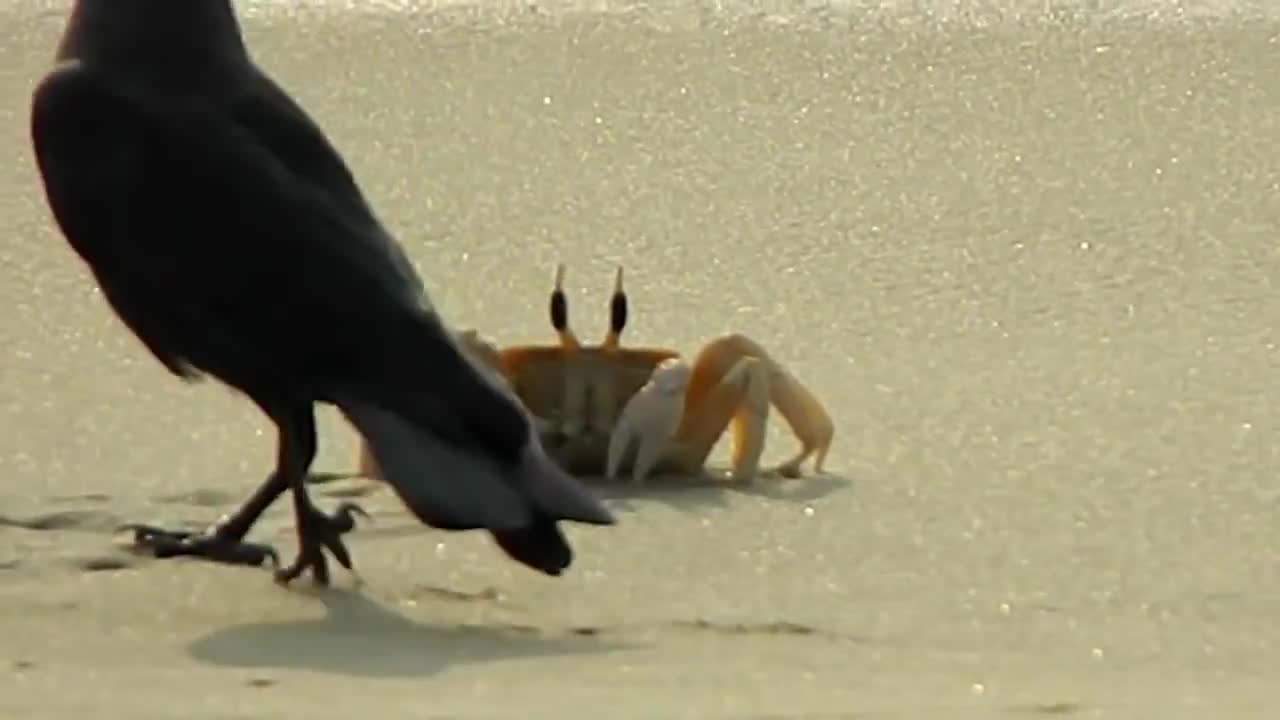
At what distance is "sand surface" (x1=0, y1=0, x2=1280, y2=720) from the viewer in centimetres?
379

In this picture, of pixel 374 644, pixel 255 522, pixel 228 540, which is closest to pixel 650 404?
pixel 255 522

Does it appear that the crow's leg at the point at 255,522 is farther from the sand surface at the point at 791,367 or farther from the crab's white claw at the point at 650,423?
the crab's white claw at the point at 650,423

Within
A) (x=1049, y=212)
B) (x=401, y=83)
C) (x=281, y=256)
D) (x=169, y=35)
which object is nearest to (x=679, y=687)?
(x=281, y=256)

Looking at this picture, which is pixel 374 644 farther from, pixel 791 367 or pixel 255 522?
pixel 791 367

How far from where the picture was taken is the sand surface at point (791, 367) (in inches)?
149

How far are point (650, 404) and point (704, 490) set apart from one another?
151 millimetres

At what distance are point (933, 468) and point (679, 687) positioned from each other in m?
1.53

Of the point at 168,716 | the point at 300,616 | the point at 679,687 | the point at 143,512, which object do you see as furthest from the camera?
the point at 143,512

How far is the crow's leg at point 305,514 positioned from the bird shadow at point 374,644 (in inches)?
6.5

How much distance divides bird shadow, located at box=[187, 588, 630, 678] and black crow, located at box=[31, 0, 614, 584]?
0.48 ft

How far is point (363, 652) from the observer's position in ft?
12.5

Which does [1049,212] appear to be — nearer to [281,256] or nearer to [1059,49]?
[1059,49]

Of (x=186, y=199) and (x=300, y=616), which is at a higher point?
(x=186, y=199)

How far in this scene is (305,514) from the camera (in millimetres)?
4320
